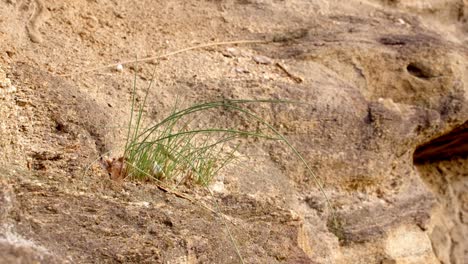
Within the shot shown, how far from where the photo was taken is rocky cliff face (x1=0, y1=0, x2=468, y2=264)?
160 cm

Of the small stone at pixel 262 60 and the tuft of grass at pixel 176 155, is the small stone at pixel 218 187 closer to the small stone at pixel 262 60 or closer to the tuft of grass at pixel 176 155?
the tuft of grass at pixel 176 155

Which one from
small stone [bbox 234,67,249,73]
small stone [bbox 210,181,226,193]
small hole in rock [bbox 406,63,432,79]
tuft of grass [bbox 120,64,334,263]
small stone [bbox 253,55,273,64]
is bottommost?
small stone [bbox 210,181,226,193]

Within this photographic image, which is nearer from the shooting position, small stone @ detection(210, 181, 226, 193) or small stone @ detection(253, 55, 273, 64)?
small stone @ detection(210, 181, 226, 193)

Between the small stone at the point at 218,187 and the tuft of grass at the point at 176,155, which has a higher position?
the tuft of grass at the point at 176,155

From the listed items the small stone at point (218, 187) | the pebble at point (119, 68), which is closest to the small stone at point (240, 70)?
the pebble at point (119, 68)

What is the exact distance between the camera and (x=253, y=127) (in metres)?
2.44

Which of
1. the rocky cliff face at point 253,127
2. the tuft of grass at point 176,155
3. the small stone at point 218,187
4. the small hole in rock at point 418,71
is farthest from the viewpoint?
the small hole in rock at point 418,71

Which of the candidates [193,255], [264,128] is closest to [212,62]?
[264,128]

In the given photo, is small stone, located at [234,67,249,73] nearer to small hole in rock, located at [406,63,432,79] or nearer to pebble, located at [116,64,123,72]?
pebble, located at [116,64,123,72]

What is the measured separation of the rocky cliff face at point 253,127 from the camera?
160 centimetres

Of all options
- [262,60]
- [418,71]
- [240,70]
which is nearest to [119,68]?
[240,70]

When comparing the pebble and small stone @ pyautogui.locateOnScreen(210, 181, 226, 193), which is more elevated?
the pebble

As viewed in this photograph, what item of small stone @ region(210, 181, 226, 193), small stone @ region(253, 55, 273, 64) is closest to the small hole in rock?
small stone @ region(253, 55, 273, 64)

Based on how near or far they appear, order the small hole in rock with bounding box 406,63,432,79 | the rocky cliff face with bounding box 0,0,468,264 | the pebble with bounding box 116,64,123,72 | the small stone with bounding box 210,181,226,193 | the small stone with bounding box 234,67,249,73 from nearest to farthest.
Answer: the rocky cliff face with bounding box 0,0,468,264
the small stone with bounding box 210,181,226,193
the pebble with bounding box 116,64,123,72
the small stone with bounding box 234,67,249,73
the small hole in rock with bounding box 406,63,432,79
